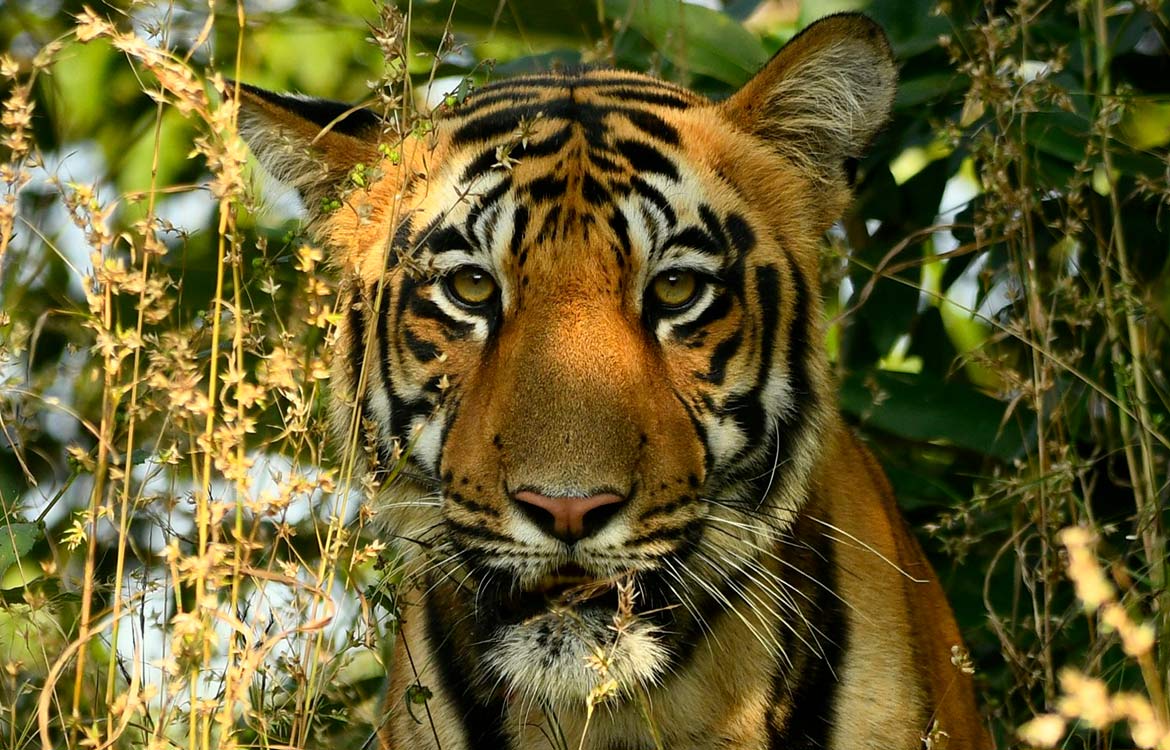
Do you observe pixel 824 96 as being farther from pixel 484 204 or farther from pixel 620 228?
pixel 484 204

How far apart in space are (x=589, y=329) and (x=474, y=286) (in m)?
0.26

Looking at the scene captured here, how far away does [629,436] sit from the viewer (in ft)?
7.66

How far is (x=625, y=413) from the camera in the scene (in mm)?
2363

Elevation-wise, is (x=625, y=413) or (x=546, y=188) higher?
(x=546, y=188)

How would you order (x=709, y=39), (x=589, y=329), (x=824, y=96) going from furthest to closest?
(x=709, y=39) → (x=824, y=96) → (x=589, y=329)

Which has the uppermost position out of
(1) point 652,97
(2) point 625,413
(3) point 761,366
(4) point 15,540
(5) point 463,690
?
(1) point 652,97

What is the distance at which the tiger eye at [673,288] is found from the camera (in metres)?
2.58

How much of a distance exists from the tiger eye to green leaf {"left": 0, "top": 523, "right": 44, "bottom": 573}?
1.11 metres

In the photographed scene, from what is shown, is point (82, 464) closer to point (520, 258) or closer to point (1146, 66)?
point (520, 258)

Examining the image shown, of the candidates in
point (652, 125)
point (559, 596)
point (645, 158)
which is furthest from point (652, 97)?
point (559, 596)

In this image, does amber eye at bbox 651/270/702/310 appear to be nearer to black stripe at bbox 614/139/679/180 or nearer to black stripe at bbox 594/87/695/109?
black stripe at bbox 614/139/679/180

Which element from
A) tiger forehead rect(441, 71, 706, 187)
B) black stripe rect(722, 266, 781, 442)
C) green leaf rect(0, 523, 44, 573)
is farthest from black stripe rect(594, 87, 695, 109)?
green leaf rect(0, 523, 44, 573)

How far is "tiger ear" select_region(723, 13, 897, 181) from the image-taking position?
9.09ft

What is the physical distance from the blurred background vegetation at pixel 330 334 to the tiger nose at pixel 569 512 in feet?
0.81
